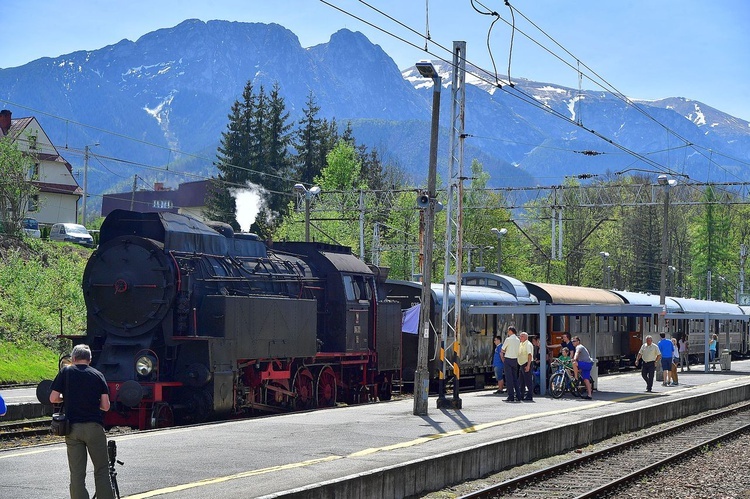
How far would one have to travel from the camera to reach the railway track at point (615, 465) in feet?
42.7

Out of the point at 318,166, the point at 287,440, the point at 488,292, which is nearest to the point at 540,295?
the point at 488,292

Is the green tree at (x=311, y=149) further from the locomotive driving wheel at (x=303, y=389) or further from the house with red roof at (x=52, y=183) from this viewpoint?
the locomotive driving wheel at (x=303, y=389)

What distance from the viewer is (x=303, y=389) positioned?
70.5 feet

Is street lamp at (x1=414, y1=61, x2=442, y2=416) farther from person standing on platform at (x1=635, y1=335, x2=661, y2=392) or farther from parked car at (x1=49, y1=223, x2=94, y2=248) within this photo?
A: parked car at (x1=49, y1=223, x2=94, y2=248)

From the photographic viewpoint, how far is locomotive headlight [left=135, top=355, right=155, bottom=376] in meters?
17.5

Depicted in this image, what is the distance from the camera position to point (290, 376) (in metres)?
21.0

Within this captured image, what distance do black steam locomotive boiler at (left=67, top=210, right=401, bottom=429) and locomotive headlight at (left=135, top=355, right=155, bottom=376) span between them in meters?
0.02

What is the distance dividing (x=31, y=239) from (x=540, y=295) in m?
23.8

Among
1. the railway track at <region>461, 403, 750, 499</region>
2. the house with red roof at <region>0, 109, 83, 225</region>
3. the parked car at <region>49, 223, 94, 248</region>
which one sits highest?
the house with red roof at <region>0, 109, 83, 225</region>

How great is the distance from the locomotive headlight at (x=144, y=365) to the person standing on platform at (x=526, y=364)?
340 inches

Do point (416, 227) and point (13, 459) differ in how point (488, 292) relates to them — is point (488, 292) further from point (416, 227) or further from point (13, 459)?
point (416, 227)

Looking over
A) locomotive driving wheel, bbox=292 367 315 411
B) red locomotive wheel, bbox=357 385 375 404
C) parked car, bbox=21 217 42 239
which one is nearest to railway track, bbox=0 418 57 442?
locomotive driving wheel, bbox=292 367 315 411

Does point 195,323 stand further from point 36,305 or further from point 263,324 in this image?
point 36,305

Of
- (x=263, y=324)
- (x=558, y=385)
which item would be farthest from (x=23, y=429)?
(x=558, y=385)
